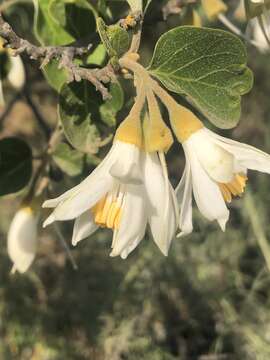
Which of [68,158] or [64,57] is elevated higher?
[64,57]

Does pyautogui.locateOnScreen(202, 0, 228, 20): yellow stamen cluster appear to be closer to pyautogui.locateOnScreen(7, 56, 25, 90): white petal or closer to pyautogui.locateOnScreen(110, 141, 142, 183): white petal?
pyautogui.locateOnScreen(7, 56, 25, 90): white petal

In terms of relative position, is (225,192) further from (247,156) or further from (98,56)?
(98,56)

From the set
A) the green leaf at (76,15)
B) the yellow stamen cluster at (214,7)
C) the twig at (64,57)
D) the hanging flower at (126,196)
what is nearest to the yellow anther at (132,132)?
the hanging flower at (126,196)

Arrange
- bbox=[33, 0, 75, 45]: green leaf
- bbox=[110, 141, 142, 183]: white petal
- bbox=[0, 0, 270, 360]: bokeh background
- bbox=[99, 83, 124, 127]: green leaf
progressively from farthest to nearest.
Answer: bbox=[0, 0, 270, 360]: bokeh background, bbox=[33, 0, 75, 45]: green leaf, bbox=[99, 83, 124, 127]: green leaf, bbox=[110, 141, 142, 183]: white petal

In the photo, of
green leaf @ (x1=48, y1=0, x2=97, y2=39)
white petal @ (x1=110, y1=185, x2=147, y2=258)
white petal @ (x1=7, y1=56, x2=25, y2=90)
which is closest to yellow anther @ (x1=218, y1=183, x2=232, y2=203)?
white petal @ (x1=110, y1=185, x2=147, y2=258)

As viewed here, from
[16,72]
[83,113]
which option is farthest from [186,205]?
[16,72]

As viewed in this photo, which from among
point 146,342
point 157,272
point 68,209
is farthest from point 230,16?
point 68,209

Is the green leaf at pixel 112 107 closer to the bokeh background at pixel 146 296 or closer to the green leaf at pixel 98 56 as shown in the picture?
the green leaf at pixel 98 56
